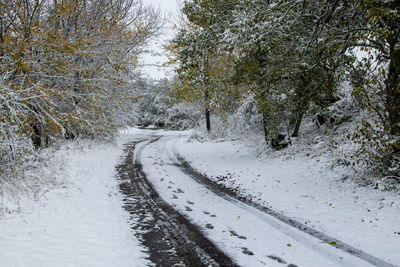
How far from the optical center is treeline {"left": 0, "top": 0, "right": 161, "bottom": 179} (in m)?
7.33

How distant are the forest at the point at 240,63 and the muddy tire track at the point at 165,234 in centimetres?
310

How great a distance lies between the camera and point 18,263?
3842 millimetres

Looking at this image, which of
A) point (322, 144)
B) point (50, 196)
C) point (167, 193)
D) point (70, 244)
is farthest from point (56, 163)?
point (322, 144)

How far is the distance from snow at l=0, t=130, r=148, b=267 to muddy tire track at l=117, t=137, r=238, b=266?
261 millimetres

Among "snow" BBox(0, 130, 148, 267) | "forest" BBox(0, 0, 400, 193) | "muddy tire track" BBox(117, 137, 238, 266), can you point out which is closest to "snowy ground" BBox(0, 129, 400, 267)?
"snow" BBox(0, 130, 148, 267)

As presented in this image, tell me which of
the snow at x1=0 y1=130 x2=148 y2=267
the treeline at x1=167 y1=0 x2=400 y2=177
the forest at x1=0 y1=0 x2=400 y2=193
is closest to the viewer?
the snow at x1=0 y1=130 x2=148 y2=267

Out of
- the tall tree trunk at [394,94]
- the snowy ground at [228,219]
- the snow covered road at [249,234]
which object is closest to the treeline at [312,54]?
the tall tree trunk at [394,94]

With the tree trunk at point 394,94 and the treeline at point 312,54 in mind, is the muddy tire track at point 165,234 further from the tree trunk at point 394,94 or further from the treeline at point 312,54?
the tree trunk at point 394,94

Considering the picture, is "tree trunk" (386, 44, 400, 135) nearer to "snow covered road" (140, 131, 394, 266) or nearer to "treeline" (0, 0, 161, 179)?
"snow covered road" (140, 131, 394, 266)

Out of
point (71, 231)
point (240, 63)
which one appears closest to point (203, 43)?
point (240, 63)

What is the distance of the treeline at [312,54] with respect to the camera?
22.8 ft

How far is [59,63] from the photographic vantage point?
9.19 metres

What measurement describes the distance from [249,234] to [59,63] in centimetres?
819

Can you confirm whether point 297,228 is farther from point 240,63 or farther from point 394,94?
point 240,63
